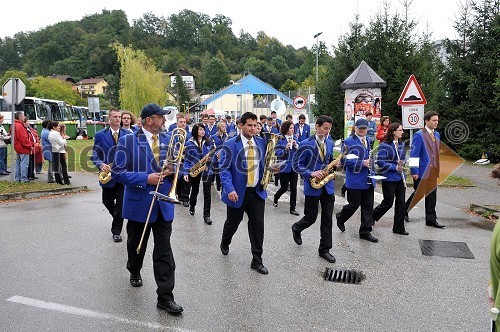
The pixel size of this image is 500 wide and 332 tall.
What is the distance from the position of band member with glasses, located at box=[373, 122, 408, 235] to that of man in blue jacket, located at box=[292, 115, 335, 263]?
163cm

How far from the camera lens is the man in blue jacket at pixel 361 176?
750 cm

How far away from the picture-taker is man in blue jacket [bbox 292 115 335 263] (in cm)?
672

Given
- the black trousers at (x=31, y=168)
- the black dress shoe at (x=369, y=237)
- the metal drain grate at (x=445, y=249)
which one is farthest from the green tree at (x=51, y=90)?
the metal drain grate at (x=445, y=249)

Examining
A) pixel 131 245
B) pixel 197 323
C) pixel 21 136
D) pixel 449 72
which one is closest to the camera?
pixel 197 323

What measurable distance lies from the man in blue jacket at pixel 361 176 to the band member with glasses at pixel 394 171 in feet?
2.03

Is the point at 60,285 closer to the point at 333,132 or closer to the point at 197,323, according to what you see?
the point at 197,323

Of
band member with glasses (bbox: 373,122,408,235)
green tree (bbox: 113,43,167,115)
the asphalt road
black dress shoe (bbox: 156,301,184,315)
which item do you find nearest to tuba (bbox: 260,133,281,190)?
the asphalt road

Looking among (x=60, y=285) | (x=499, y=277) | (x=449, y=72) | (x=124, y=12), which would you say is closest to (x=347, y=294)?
(x=499, y=277)

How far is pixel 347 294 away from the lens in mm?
5359

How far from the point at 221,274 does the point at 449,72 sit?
16.9 metres

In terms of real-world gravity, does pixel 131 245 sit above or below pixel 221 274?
above

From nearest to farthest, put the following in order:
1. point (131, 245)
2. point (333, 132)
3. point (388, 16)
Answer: point (131, 245) < point (388, 16) < point (333, 132)

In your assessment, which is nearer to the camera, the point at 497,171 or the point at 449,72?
the point at 497,171

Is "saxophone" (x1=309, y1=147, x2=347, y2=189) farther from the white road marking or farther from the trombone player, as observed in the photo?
the white road marking
